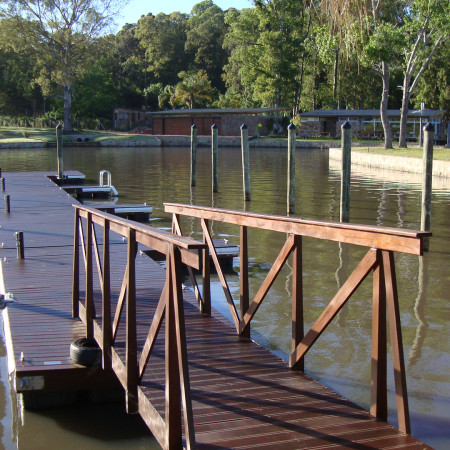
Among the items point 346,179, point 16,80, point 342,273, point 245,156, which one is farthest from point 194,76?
point 342,273

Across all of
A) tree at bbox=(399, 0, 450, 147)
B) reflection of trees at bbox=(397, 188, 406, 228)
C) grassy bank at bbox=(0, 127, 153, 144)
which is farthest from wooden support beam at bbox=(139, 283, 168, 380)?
grassy bank at bbox=(0, 127, 153, 144)

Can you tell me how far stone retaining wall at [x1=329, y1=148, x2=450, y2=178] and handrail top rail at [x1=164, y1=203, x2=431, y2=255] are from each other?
76.4 ft

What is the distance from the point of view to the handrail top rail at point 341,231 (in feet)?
12.1

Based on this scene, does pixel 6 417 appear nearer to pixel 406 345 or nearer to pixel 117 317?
pixel 117 317

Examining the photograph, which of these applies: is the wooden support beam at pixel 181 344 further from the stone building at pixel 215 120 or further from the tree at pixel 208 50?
the tree at pixel 208 50

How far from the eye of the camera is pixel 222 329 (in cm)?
624

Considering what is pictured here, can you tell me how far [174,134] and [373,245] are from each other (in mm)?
64152

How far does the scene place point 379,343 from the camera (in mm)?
4191

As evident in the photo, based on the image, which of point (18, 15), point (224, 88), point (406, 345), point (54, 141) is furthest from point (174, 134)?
point (406, 345)

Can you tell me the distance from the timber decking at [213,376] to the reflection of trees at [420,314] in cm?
226

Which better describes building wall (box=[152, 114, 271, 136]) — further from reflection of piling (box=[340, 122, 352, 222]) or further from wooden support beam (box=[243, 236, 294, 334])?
wooden support beam (box=[243, 236, 294, 334])

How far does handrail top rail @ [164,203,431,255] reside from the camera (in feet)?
12.1

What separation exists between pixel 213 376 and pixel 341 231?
150 cm

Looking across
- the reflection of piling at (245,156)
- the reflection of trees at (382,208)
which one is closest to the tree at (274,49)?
the reflection of trees at (382,208)
